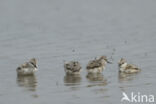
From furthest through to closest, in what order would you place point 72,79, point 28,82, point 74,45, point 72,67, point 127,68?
point 74,45 < point 127,68 < point 72,67 < point 72,79 < point 28,82

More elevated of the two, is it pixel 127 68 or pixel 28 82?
pixel 127 68

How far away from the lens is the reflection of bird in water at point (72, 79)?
14381 mm

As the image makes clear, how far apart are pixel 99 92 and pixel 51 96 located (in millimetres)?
1163

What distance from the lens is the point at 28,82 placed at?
14531 millimetres

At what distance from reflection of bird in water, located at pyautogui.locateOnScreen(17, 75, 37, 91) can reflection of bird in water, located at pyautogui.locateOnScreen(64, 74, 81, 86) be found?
2.83 ft

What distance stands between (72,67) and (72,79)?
0.48 m

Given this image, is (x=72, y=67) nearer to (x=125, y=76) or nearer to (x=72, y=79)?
(x=72, y=79)

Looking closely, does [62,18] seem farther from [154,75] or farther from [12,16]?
[154,75]

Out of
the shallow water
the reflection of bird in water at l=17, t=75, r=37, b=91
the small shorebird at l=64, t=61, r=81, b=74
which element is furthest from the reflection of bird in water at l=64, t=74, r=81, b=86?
the reflection of bird in water at l=17, t=75, r=37, b=91

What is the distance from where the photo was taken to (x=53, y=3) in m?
30.1

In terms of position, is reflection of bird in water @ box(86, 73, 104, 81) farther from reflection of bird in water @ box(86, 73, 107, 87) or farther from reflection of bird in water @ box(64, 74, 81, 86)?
reflection of bird in water @ box(64, 74, 81, 86)

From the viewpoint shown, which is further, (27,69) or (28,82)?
(27,69)

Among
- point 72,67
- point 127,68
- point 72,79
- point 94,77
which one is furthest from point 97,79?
point 127,68

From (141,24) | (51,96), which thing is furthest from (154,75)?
(141,24)
